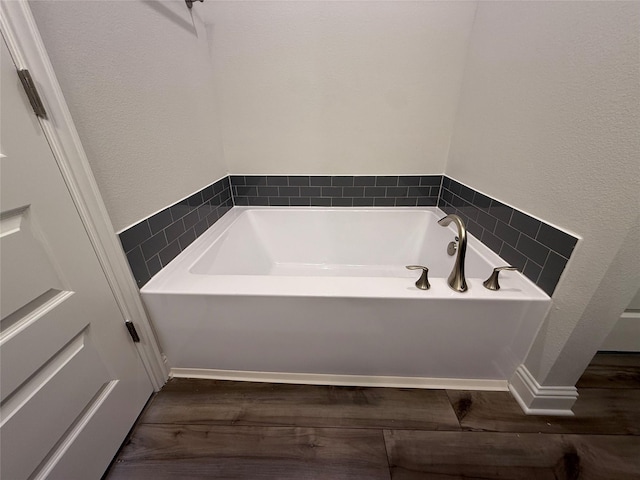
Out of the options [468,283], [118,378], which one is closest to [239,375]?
[118,378]

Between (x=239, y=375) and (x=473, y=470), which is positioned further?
(x=239, y=375)

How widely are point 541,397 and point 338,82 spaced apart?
1853 mm

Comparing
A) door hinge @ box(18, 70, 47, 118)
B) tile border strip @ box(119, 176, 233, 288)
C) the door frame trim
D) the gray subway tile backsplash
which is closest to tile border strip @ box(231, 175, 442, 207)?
the gray subway tile backsplash

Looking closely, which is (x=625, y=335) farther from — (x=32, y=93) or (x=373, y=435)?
(x=32, y=93)

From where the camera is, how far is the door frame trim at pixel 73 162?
0.57m

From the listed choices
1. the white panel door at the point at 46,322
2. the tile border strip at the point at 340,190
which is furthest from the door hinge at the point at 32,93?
the tile border strip at the point at 340,190

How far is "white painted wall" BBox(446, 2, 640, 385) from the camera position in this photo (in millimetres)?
647

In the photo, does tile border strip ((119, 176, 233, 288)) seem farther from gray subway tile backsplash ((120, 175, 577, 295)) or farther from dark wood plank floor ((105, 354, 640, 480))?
dark wood plank floor ((105, 354, 640, 480))

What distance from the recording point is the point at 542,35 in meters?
0.88

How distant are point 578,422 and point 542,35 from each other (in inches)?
58.9

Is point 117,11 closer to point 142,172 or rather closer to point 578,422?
point 142,172

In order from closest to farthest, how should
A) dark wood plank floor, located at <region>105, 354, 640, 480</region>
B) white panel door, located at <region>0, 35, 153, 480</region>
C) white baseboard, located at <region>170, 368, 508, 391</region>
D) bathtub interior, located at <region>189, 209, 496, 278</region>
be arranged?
1. white panel door, located at <region>0, 35, 153, 480</region>
2. dark wood plank floor, located at <region>105, 354, 640, 480</region>
3. white baseboard, located at <region>170, 368, 508, 391</region>
4. bathtub interior, located at <region>189, 209, 496, 278</region>

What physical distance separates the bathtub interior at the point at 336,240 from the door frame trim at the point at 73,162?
0.75 m

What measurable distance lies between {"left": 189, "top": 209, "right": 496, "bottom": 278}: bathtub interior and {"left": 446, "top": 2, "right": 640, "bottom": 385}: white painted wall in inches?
25.5
